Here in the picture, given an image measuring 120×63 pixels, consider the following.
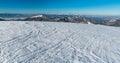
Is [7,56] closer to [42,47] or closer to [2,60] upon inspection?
[2,60]

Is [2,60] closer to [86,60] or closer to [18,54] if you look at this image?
[18,54]

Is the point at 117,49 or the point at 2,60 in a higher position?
the point at 2,60

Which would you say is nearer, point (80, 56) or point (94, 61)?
point (94, 61)

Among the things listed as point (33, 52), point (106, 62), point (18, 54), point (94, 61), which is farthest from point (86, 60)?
point (18, 54)

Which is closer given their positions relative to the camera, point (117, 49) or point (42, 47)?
point (42, 47)

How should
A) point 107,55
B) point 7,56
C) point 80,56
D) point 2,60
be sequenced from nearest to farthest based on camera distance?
1. point 2,60
2. point 7,56
3. point 80,56
4. point 107,55

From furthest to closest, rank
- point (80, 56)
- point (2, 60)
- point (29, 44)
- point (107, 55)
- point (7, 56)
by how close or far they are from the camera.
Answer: point (29, 44), point (107, 55), point (80, 56), point (7, 56), point (2, 60)

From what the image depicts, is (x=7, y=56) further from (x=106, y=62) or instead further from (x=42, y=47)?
(x=106, y=62)

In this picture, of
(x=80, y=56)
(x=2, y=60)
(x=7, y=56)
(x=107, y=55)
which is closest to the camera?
(x=2, y=60)

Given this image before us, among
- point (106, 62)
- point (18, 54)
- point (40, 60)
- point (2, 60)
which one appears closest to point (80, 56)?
point (106, 62)
